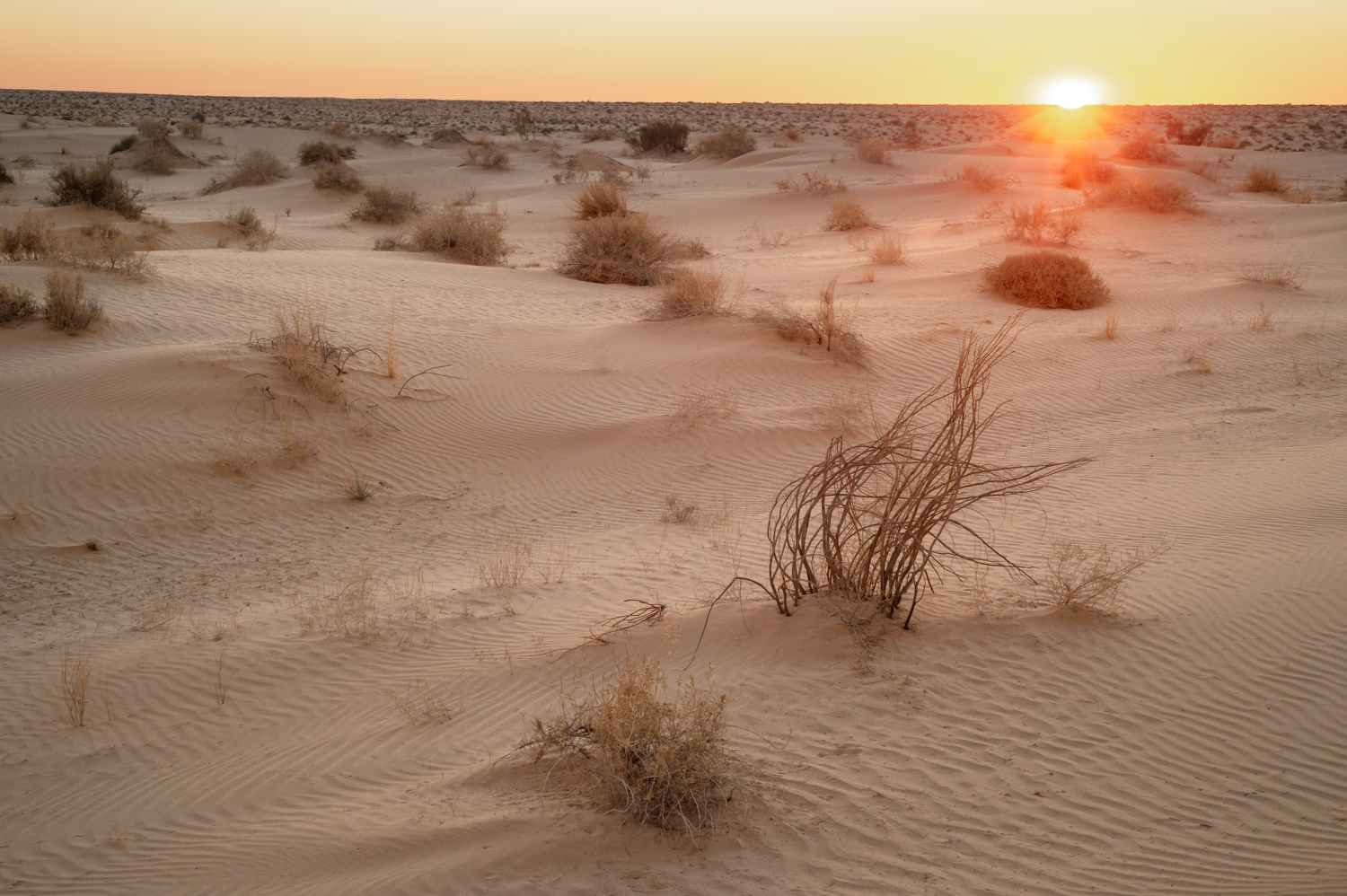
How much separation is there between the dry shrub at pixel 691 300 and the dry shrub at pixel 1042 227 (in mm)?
8440

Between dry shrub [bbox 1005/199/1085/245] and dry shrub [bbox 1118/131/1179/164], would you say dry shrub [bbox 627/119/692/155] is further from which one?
dry shrub [bbox 1005/199/1085/245]

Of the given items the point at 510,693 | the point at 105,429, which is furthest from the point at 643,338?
the point at 510,693

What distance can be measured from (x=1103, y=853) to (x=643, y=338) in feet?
32.4

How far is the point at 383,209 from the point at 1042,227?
1622 centimetres

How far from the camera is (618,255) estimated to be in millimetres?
17438

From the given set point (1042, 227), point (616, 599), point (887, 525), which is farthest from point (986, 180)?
point (887, 525)

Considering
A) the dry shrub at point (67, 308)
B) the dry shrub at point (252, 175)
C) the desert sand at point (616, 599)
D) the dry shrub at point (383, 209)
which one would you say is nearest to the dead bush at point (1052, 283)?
the desert sand at point (616, 599)

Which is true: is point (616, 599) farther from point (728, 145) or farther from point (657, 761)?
point (728, 145)

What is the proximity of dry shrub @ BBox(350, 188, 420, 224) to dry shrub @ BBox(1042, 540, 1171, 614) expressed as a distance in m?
21.4

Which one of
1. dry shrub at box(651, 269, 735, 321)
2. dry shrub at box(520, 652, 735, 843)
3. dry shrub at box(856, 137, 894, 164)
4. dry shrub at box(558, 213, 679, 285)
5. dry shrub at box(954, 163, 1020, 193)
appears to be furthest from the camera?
dry shrub at box(856, 137, 894, 164)

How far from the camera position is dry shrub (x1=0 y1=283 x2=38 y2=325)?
440 inches

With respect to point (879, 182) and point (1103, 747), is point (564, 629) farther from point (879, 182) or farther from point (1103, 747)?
point (879, 182)

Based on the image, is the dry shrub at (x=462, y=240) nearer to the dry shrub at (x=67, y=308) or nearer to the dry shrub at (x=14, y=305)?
the dry shrub at (x=67, y=308)

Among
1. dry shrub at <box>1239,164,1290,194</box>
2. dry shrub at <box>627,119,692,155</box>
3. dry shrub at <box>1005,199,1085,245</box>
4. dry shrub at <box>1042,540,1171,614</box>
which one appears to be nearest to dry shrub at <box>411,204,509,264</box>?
dry shrub at <box>1005,199,1085,245</box>
